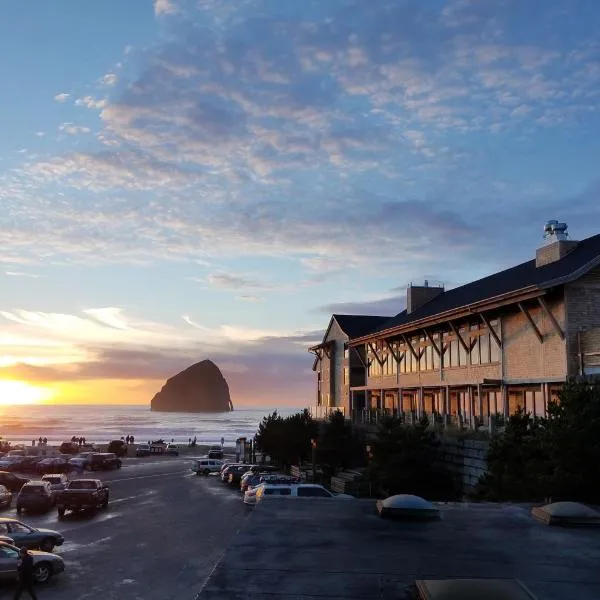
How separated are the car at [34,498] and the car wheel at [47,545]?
1231cm

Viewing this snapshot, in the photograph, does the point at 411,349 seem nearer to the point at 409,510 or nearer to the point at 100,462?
the point at 409,510

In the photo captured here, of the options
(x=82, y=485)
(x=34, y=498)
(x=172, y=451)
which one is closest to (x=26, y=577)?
(x=34, y=498)

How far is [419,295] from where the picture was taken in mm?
55812

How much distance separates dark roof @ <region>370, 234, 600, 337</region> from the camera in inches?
1121

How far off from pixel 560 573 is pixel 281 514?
616cm

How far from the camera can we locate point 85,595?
58.8 ft

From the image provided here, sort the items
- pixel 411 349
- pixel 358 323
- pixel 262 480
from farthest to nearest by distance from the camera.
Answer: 1. pixel 358 323
2. pixel 411 349
3. pixel 262 480

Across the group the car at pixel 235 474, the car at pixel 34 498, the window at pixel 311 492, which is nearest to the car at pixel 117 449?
the car at pixel 235 474

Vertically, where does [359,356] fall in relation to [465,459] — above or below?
above

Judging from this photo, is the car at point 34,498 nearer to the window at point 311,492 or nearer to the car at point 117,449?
the window at point 311,492

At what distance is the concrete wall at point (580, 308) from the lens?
2820 cm

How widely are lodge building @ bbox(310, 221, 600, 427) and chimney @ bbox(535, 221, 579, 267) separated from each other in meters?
0.05

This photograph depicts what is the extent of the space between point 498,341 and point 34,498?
2439 centimetres

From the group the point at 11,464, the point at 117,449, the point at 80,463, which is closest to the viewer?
the point at 11,464
